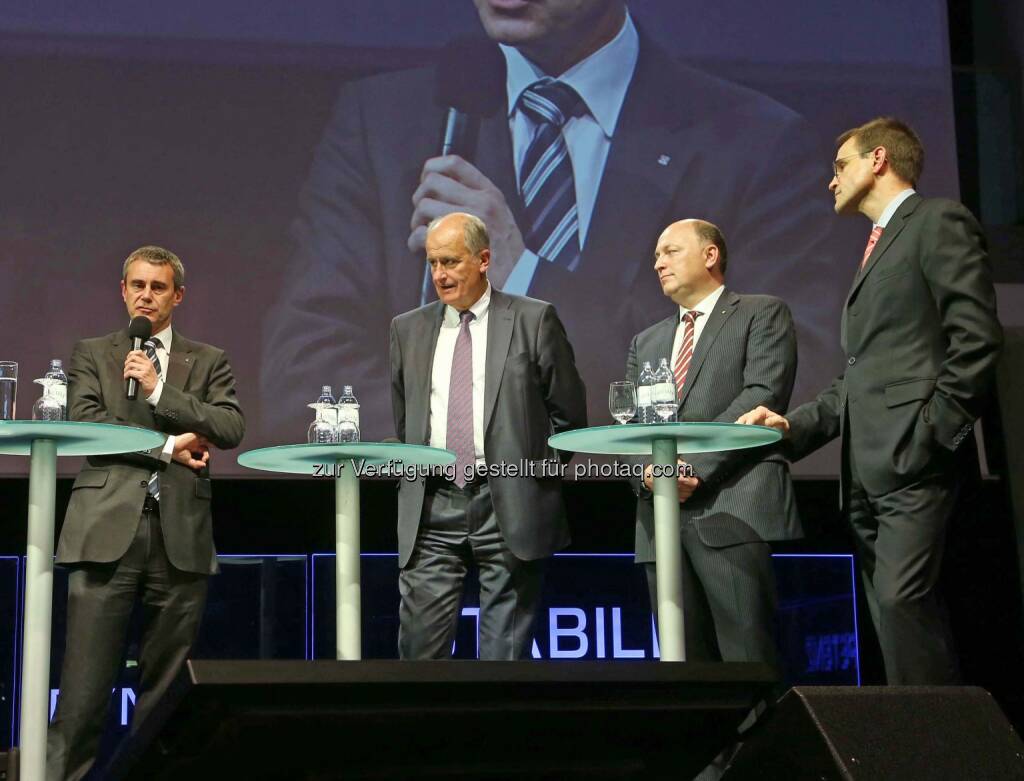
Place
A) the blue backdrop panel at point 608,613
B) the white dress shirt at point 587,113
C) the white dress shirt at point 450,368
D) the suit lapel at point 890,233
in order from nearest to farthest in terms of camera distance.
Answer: the suit lapel at point 890,233 < the white dress shirt at point 450,368 < the white dress shirt at point 587,113 < the blue backdrop panel at point 608,613

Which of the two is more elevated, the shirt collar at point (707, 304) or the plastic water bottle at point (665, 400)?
the shirt collar at point (707, 304)

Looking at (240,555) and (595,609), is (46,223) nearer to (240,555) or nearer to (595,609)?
(240,555)

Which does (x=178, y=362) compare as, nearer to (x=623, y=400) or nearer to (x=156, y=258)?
(x=156, y=258)

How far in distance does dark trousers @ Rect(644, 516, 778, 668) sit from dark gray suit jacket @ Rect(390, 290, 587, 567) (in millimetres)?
400

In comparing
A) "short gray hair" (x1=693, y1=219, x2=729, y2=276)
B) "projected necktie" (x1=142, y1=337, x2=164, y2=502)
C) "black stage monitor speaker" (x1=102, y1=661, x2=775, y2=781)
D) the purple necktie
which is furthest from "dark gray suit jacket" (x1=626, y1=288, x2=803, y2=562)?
"projected necktie" (x1=142, y1=337, x2=164, y2=502)

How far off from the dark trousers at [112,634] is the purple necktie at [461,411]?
2.77ft


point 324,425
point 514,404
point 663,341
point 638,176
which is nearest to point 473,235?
point 514,404

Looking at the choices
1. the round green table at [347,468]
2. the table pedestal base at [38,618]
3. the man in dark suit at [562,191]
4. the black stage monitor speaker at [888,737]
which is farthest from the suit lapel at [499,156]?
the black stage monitor speaker at [888,737]

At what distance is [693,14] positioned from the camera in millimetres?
5445

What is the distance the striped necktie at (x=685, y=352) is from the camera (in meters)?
3.73

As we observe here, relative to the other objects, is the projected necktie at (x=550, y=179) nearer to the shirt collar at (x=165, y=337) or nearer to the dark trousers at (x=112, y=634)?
the shirt collar at (x=165, y=337)

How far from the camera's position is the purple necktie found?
11.8 feet

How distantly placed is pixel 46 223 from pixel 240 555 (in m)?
1.58

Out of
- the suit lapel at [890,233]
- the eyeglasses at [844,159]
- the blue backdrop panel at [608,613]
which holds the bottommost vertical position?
the blue backdrop panel at [608,613]
